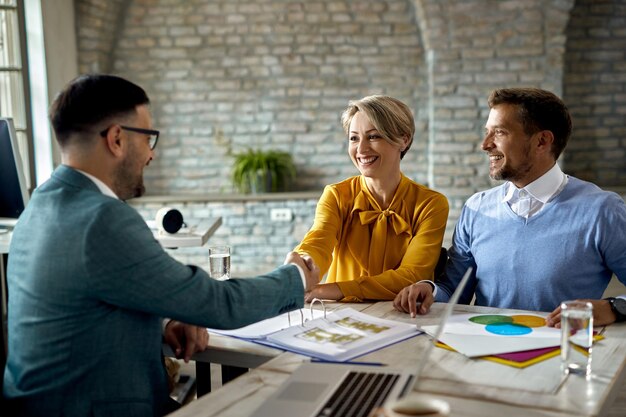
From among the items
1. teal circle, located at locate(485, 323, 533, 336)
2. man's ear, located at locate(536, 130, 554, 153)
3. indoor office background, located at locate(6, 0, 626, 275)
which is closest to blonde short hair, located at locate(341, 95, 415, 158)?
man's ear, located at locate(536, 130, 554, 153)

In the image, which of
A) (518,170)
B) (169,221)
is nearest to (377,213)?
(518,170)

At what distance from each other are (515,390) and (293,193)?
5.06 metres

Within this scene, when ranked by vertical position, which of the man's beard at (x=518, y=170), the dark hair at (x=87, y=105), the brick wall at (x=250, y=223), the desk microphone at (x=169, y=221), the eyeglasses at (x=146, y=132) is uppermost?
the dark hair at (x=87, y=105)

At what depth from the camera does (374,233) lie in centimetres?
246

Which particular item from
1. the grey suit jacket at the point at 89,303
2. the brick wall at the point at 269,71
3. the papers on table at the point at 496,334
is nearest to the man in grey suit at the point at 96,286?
the grey suit jacket at the point at 89,303

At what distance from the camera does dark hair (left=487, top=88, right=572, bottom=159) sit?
7.44 ft

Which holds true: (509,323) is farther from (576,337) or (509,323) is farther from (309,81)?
(309,81)

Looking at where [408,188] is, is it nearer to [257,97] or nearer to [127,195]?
[127,195]

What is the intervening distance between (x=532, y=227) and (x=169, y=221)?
6.17ft

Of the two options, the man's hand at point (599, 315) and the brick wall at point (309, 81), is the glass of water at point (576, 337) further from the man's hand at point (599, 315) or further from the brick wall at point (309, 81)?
the brick wall at point (309, 81)

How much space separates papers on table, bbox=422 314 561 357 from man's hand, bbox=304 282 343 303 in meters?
0.40

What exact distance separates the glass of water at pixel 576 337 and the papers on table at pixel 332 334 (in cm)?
40

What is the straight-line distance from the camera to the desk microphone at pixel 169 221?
11.3ft

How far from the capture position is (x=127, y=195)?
1589 mm
